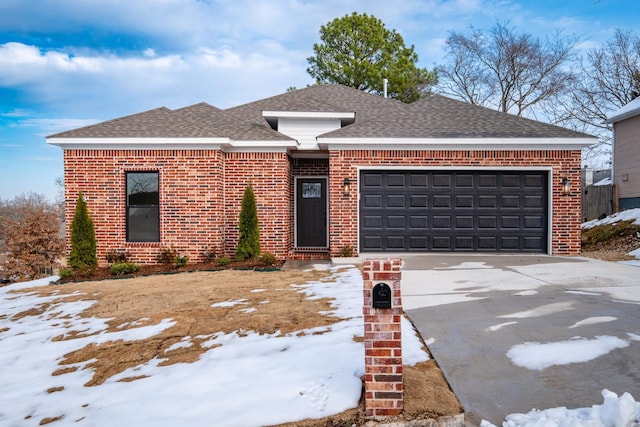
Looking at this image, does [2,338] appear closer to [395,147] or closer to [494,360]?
[494,360]

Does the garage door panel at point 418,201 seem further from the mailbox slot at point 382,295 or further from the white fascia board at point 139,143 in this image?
the mailbox slot at point 382,295

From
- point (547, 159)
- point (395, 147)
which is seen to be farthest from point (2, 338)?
point (547, 159)

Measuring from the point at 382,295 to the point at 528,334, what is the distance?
7.63 ft

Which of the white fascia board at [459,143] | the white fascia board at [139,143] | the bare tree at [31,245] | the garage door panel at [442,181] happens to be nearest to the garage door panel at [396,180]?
the white fascia board at [459,143]

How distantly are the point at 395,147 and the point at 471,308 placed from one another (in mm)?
5953

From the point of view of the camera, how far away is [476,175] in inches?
418

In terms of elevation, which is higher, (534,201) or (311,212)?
(534,201)

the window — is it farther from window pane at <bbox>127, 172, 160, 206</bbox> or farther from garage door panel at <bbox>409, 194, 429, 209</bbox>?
garage door panel at <bbox>409, 194, 429, 209</bbox>

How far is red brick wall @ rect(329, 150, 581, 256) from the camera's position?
33.9 feet

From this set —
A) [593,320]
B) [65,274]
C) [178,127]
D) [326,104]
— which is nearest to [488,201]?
[326,104]

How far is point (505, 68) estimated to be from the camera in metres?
26.8

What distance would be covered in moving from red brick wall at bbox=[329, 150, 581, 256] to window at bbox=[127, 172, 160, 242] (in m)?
4.48

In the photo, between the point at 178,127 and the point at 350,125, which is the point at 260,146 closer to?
the point at 178,127

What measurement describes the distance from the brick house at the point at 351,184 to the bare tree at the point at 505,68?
59.3ft
